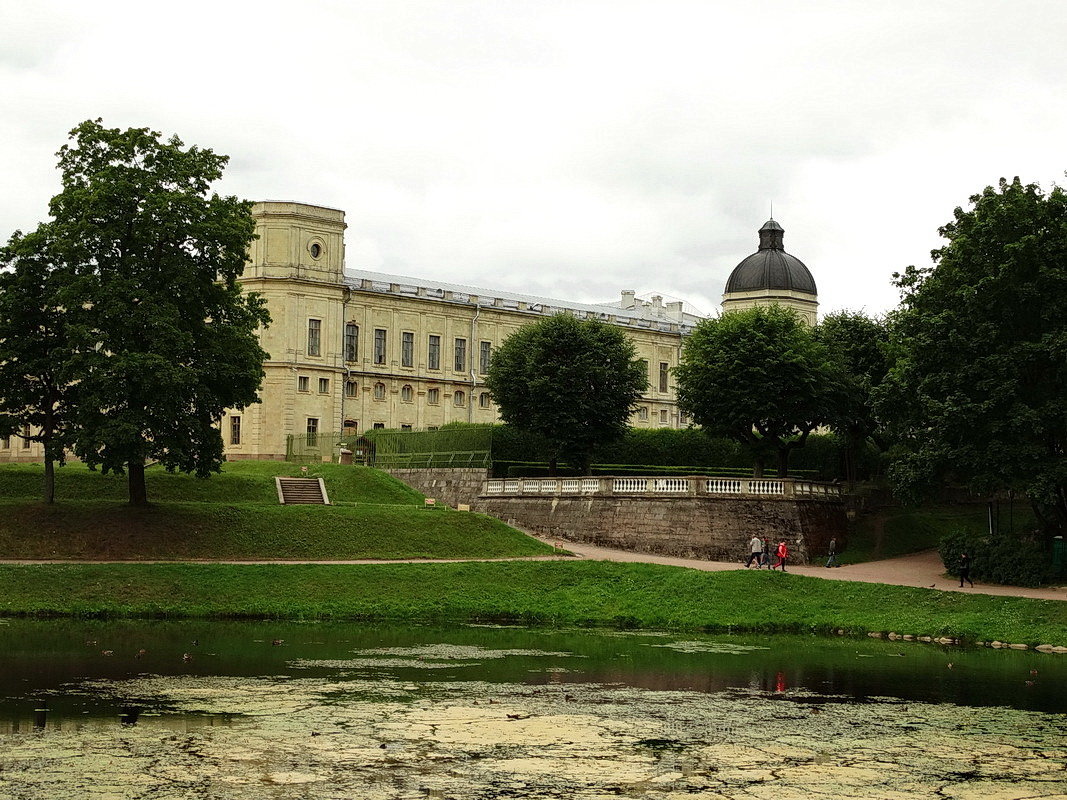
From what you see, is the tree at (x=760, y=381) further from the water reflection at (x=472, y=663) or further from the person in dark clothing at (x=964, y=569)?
the water reflection at (x=472, y=663)

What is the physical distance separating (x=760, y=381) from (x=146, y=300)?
1110 inches

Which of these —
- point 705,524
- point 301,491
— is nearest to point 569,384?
point 301,491

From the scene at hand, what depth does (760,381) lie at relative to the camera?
59.7 m

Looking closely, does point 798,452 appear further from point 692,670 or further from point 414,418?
point 692,670

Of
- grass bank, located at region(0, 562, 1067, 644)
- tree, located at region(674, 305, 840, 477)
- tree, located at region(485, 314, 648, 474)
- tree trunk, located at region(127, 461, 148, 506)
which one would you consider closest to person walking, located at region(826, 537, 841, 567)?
tree, located at region(674, 305, 840, 477)

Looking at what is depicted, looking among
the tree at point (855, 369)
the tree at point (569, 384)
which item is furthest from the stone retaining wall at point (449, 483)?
the tree at point (855, 369)

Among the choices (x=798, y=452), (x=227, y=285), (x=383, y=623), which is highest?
(x=227, y=285)

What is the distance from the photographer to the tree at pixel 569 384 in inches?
2547

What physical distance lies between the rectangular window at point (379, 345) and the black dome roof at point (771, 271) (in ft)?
90.9

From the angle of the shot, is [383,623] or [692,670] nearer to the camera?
[692,670]

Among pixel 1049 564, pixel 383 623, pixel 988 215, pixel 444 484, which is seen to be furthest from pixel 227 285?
pixel 1049 564

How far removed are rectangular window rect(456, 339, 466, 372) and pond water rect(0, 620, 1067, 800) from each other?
62.6 meters

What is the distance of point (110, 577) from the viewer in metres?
37.6

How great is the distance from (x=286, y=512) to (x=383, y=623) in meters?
14.2
